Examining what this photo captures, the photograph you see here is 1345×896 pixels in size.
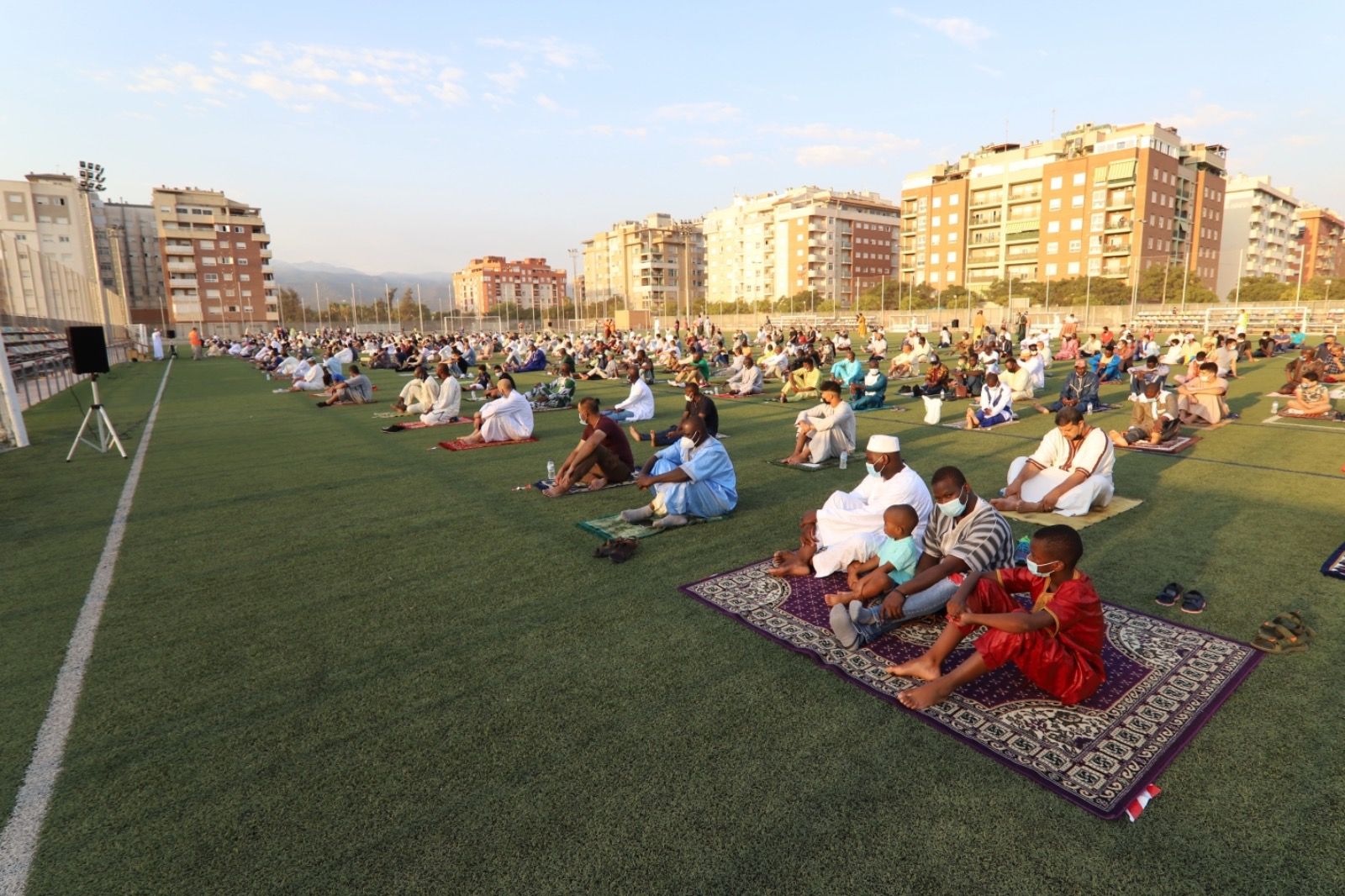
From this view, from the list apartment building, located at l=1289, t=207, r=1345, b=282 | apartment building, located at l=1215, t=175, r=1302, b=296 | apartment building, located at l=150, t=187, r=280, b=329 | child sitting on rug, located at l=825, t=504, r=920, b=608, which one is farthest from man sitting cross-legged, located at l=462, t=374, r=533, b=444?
apartment building, located at l=1289, t=207, r=1345, b=282

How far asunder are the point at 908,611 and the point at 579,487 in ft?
15.4

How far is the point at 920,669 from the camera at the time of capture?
3.65 metres

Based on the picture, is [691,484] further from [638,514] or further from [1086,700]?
[1086,700]

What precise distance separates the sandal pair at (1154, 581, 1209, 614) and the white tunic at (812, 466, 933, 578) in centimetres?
152

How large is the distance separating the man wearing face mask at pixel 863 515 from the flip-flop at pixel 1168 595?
59.8 inches

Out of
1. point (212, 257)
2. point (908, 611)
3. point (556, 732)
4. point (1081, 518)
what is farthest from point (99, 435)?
point (212, 257)

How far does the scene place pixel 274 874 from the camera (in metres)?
2.55

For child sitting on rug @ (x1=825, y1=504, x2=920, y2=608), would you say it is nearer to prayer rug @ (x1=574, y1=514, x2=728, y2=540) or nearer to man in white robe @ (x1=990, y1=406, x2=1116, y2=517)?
prayer rug @ (x1=574, y1=514, x2=728, y2=540)

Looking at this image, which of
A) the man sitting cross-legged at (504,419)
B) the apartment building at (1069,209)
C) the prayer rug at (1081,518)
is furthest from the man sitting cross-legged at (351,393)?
the apartment building at (1069,209)

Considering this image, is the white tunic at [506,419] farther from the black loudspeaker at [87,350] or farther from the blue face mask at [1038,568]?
the blue face mask at [1038,568]

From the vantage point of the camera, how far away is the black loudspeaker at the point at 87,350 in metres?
10.6

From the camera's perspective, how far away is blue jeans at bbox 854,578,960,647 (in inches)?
164

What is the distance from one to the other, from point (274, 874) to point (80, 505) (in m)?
7.42

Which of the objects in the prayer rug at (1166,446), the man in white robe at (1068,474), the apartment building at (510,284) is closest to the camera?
the man in white robe at (1068,474)
